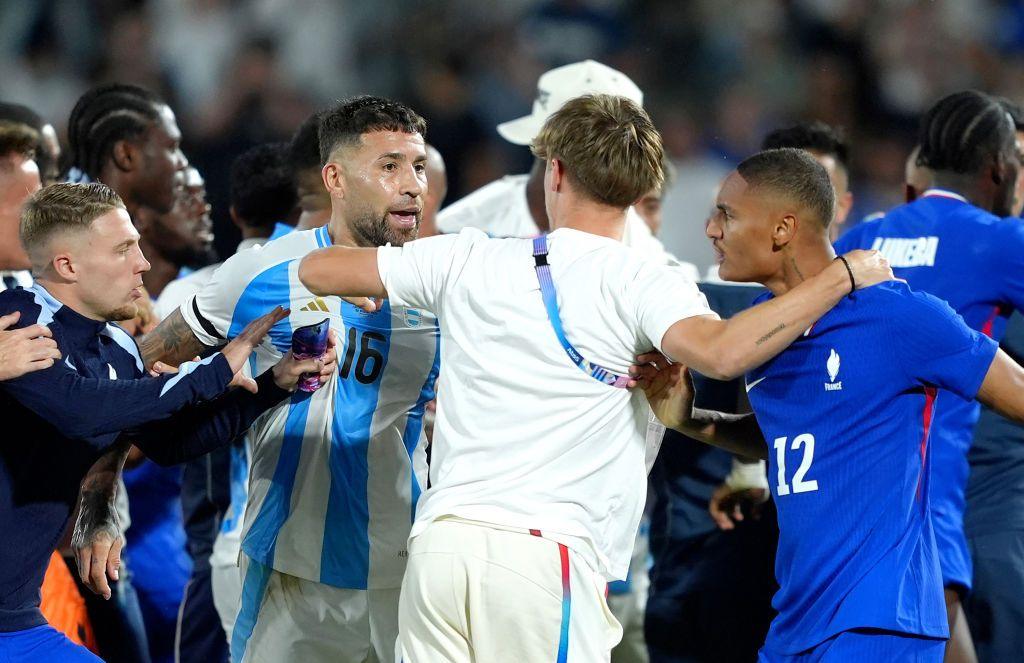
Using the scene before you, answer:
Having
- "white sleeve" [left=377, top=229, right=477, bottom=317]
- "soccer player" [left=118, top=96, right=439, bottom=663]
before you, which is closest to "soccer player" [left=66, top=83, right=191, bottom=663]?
"soccer player" [left=118, top=96, right=439, bottom=663]

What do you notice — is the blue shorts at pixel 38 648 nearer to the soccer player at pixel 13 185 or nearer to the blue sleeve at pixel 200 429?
the blue sleeve at pixel 200 429

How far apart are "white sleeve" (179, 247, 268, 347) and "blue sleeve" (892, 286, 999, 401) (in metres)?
1.99

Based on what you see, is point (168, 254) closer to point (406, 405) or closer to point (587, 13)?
point (406, 405)

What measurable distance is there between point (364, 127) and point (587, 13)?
19.8 ft

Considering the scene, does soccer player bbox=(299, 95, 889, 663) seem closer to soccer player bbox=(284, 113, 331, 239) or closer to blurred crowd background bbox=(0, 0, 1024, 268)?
soccer player bbox=(284, 113, 331, 239)

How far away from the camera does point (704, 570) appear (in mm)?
5309

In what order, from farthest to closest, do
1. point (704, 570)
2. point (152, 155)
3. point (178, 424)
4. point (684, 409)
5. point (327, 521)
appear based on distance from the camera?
point (152, 155)
point (704, 570)
point (327, 521)
point (178, 424)
point (684, 409)

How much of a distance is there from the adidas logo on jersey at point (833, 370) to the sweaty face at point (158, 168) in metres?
3.81

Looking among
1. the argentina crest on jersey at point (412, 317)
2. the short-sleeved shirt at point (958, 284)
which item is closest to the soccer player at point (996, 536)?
the short-sleeved shirt at point (958, 284)

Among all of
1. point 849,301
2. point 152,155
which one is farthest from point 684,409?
point 152,155

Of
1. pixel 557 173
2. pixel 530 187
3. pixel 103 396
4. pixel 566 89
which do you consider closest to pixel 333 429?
pixel 103 396

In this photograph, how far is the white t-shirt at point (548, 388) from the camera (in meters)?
3.12

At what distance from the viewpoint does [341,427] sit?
4102 mm

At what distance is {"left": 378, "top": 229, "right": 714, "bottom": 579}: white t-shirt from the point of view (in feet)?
10.2
